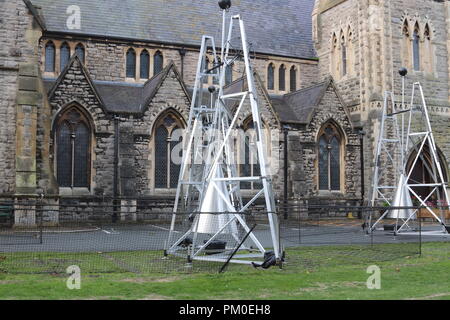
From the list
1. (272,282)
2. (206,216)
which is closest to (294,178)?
(206,216)

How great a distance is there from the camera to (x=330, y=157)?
99.2 feet

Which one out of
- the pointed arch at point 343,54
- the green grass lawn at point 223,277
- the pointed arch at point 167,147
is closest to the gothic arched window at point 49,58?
the pointed arch at point 167,147

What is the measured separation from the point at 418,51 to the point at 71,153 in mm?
20639

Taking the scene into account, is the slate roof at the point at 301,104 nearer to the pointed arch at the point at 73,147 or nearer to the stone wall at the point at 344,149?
the stone wall at the point at 344,149

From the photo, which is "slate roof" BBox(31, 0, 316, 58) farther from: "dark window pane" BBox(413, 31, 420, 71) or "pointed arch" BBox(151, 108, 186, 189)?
"dark window pane" BBox(413, 31, 420, 71)

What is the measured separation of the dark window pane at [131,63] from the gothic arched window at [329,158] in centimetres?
1123

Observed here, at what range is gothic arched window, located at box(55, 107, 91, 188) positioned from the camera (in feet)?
83.0

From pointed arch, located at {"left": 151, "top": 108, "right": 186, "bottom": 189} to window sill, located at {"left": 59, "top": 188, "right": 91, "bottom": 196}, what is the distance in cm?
335

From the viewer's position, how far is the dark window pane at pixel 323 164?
30.0 m

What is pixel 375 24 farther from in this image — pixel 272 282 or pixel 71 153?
pixel 272 282

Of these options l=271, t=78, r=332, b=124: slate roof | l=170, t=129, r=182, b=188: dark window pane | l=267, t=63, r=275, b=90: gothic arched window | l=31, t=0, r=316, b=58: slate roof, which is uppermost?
l=31, t=0, r=316, b=58: slate roof

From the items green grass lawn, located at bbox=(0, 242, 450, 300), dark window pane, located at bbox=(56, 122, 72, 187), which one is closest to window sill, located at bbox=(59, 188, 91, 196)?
dark window pane, located at bbox=(56, 122, 72, 187)

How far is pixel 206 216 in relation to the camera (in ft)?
40.2

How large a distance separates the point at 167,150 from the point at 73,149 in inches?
Answer: 181
